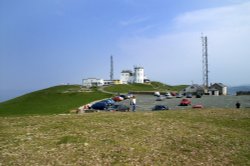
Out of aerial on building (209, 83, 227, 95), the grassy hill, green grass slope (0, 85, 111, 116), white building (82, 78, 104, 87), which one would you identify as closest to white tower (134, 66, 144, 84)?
white building (82, 78, 104, 87)

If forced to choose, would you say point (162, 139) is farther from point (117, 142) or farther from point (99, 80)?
point (99, 80)

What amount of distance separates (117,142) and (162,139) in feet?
10.8

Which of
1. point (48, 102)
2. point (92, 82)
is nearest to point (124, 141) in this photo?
point (48, 102)

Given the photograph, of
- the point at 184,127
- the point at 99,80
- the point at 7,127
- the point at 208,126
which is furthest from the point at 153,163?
the point at 99,80

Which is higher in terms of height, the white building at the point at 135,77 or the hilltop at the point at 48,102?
the white building at the point at 135,77

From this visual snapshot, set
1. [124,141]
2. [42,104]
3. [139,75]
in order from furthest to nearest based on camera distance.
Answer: [139,75] < [42,104] < [124,141]

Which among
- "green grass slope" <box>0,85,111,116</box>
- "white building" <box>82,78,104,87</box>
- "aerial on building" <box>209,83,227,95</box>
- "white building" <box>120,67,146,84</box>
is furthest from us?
"white building" <box>120,67,146,84</box>

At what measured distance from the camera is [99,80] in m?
186

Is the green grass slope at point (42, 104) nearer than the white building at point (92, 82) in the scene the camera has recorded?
Yes

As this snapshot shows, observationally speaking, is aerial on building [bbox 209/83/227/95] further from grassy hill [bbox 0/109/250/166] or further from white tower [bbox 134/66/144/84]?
grassy hill [bbox 0/109/250/166]

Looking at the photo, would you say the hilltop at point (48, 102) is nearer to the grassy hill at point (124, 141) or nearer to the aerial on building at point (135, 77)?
the grassy hill at point (124, 141)

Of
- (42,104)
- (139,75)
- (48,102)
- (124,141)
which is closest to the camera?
(124,141)

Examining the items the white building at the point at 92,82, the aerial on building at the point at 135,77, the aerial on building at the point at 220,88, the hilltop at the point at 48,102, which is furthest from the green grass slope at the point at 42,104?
the aerial on building at the point at 135,77

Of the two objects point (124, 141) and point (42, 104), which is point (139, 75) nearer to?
point (42, 104)
